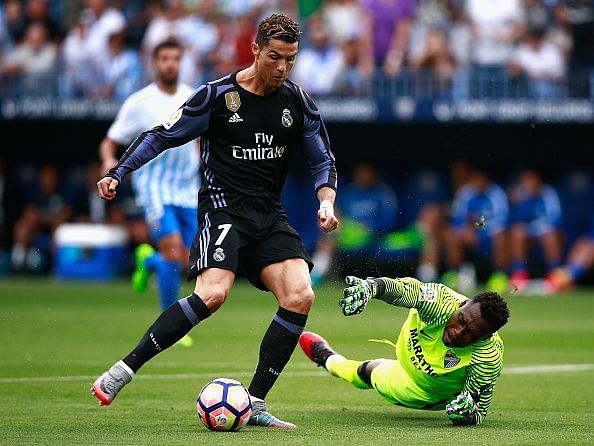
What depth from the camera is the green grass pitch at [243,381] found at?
698 centimetres

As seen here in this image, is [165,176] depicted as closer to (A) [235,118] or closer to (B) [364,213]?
(A) [235,118]

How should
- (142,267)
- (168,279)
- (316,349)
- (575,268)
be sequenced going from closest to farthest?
1. (316,349)
2. (168,279)
3. (142,267)
4. (575,268)

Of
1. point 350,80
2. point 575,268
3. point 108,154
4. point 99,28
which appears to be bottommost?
point 575,268

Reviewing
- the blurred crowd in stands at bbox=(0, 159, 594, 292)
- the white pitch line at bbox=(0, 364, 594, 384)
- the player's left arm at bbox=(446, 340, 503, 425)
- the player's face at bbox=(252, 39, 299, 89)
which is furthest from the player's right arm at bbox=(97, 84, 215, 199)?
the blurred crowd in stands at bbox=(0, 159, 594, 292)

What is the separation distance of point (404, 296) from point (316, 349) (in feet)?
4.72

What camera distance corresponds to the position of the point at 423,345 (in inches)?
301

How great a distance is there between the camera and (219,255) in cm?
744

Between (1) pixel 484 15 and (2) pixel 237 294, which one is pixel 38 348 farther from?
(1) pixel 484 15

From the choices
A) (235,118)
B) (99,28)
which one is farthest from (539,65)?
(235,118)

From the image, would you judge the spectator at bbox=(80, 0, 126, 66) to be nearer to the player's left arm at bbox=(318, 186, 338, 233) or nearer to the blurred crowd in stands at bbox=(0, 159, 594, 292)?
the blurred crowd in stands at bbox=(0, 159, 594, 292)

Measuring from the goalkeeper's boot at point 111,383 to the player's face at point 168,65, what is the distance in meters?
4.80

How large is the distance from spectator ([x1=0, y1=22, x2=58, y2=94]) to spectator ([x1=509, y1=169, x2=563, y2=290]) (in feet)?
27.6

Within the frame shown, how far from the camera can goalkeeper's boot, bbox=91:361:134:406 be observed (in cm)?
709

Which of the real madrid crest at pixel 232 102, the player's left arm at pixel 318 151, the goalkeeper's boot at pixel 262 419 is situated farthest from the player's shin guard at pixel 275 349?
the real madrid crest at pixel 232 102
